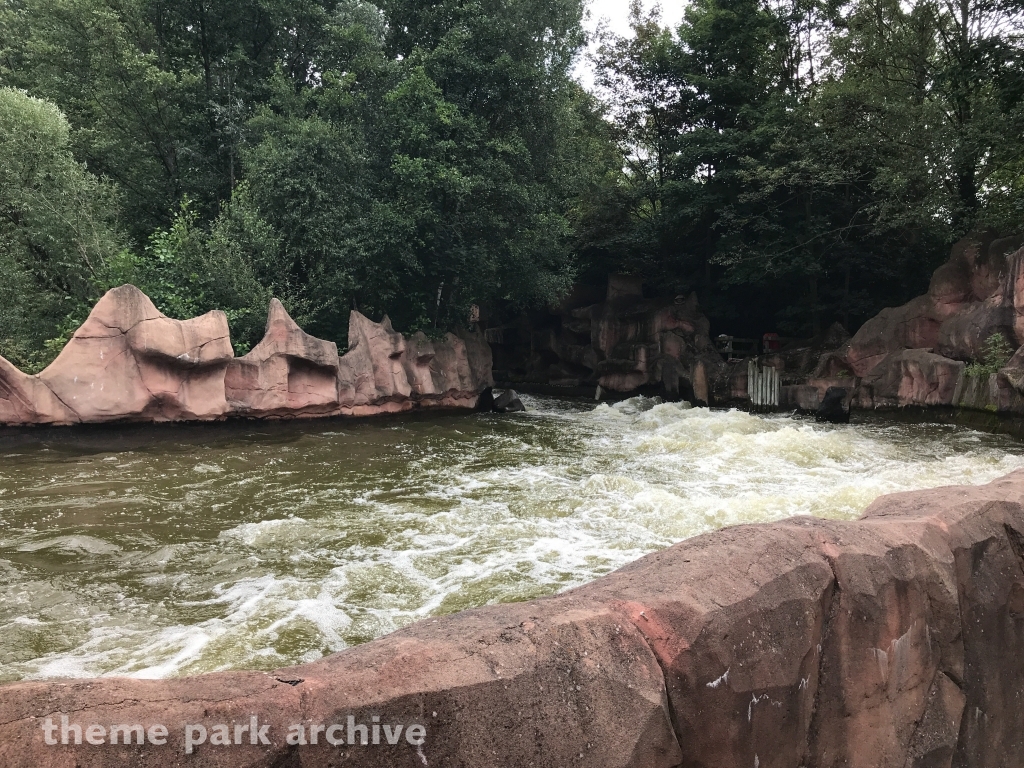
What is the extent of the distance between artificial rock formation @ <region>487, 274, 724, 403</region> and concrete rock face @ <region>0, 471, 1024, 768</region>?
1687cm

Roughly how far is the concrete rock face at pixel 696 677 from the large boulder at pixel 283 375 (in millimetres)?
10285

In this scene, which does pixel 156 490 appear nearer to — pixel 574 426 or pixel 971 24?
pixel 574 426

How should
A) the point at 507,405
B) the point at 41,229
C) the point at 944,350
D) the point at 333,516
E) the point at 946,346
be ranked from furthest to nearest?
the point at 507,405 → the point at 944,350 → the point at 946,346 → the point at 41,229 → the point at 333,516

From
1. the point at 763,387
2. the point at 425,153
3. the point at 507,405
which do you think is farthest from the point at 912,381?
the point at 425,153

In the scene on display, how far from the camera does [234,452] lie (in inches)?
408

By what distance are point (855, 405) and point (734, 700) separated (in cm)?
1593

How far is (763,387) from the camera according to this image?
728 inches

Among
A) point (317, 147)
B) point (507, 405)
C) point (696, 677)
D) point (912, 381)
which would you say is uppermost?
point (317, 147)

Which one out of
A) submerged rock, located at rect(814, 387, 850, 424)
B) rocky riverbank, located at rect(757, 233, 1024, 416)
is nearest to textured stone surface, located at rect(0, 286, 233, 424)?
submerged rock, located at rect(814, 387, 850, 424)

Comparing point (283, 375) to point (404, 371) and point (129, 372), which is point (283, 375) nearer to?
point (129, 372)

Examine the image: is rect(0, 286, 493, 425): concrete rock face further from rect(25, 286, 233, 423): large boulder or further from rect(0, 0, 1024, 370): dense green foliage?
rect(0, 0, 1024, 370): dense green foliage

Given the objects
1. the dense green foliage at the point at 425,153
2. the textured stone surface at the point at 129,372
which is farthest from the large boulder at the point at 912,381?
the textured stone surface at the point at 129,372

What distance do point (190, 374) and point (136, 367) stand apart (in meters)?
0.84

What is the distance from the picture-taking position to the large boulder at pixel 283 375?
1184cm
